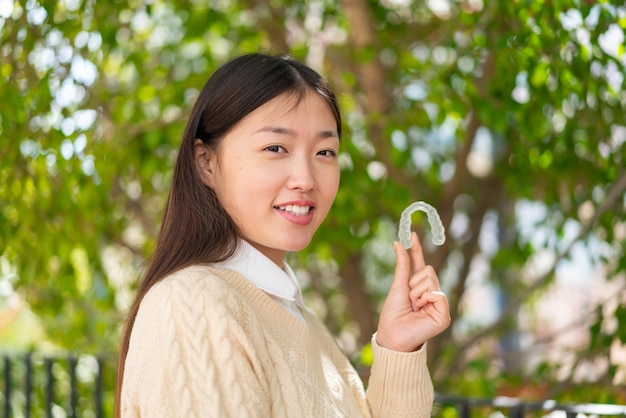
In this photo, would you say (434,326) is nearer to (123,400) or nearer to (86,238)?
(123,400)

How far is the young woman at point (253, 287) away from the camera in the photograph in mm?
1416

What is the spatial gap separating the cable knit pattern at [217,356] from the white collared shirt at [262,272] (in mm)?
36

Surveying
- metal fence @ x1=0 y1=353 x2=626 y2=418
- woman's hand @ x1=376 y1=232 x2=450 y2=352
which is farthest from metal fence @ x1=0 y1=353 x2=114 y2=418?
woman's hand @ x1=376 y1=232 x2=450 y2=352

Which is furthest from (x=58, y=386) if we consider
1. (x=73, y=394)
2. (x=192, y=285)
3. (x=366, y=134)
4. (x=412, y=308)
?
(x=192, y=285)

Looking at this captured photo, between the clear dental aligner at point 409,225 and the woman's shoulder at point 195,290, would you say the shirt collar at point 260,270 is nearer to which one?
the woman's shoulder at point 195,290

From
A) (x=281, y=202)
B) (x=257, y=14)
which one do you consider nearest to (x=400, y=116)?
(x=257, y=14)

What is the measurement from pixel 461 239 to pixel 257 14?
1.42 m

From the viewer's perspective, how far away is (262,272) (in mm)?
1679

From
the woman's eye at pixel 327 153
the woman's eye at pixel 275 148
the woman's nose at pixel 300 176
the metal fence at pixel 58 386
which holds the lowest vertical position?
the metal fence at pixel 58 386

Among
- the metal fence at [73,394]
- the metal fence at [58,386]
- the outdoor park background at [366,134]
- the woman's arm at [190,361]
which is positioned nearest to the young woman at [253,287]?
the woman's arm at [190,361]

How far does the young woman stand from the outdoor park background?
47.1 inches

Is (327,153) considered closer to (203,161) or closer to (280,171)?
(280,171)

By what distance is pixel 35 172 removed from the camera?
338 centimetres

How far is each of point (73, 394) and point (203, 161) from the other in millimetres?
2014
